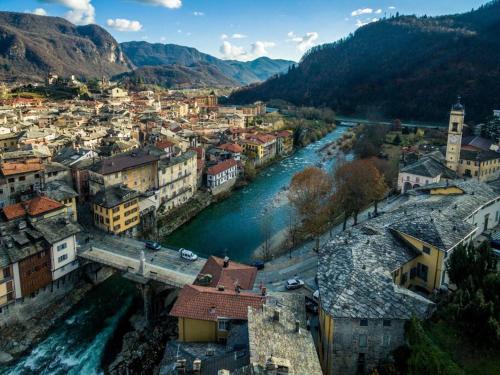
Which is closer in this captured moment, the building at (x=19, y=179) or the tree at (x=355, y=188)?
the tree at (x=355, y=188)

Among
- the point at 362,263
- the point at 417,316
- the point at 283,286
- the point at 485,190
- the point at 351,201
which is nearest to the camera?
the point at 417,316

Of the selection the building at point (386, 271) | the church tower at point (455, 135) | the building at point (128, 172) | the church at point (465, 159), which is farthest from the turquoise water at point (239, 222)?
the church at point (465, 159)

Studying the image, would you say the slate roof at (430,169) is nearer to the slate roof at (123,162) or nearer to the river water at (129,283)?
the river water at (129,283)

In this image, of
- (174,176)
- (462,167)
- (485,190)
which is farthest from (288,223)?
(462,167)

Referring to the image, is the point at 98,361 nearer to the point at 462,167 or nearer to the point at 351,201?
the point at 351,201

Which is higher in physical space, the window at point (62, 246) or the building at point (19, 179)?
the building at point (19, 179)

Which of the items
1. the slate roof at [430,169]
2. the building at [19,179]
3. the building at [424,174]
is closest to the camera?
the building at [19,179]
